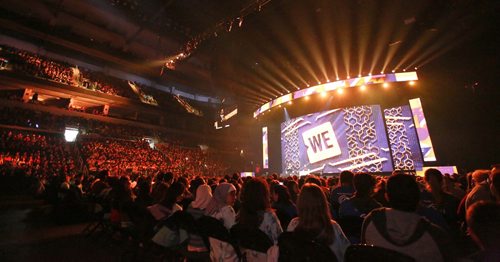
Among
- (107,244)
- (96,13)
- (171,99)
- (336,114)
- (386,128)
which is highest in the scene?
(96,13)

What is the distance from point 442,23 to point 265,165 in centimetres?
1326

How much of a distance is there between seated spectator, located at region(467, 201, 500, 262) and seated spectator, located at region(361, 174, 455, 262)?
0.59 feet

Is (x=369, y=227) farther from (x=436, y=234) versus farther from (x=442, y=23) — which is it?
(x=442, y=23)

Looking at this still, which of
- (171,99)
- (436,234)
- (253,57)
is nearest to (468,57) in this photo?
(253,57)

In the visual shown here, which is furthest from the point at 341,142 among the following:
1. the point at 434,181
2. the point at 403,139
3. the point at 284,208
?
the point at 284,208

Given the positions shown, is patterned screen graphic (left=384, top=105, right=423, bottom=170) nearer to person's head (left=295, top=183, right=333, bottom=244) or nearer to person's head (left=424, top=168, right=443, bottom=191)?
person's head (left=424, top=168, right=443, bottom=191)

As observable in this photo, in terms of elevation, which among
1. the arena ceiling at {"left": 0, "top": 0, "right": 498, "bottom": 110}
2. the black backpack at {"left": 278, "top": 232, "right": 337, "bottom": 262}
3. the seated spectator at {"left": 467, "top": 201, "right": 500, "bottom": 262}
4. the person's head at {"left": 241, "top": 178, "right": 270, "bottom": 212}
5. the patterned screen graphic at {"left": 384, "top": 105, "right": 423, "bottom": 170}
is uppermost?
the arena ceiling at {"left": 0, "top": 0, "right": 498, "bottom": 110}

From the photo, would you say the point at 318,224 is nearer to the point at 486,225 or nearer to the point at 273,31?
the point at 486,225

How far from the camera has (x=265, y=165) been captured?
18.4 metres

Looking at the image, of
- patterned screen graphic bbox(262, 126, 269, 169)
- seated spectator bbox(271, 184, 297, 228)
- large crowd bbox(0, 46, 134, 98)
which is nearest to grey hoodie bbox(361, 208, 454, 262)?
seated spectator bbox(271, 184, 297, 228)

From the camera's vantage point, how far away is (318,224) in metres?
2.06

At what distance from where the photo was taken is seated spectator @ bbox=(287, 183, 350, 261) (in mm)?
2045

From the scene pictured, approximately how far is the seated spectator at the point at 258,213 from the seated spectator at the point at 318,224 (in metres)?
0.48

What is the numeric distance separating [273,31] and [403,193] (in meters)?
9.26
